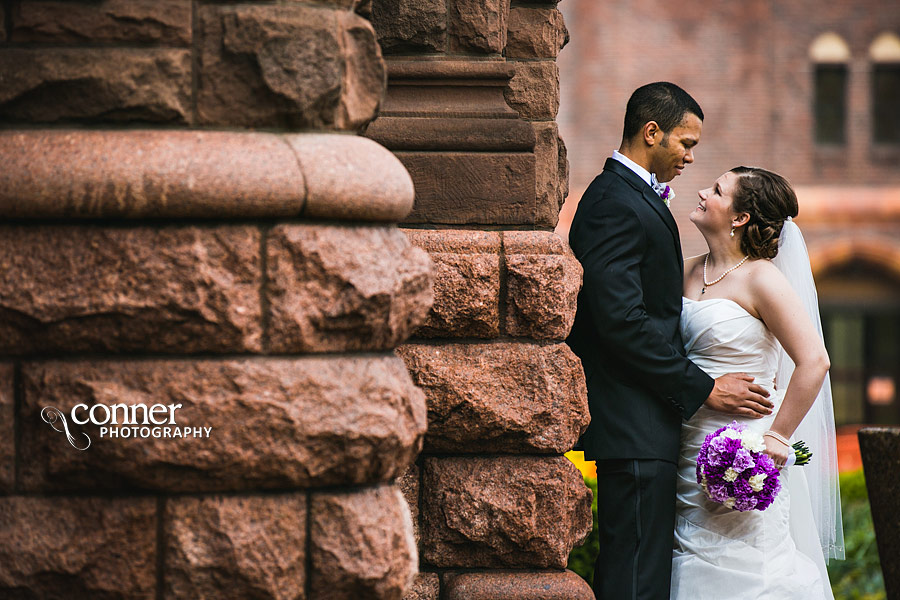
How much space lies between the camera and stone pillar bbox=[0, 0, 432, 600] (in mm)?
2557

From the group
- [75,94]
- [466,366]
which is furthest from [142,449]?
[466,366]

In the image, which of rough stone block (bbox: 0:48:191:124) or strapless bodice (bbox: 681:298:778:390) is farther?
strapless bodice (bbox: 681:298:778:390)

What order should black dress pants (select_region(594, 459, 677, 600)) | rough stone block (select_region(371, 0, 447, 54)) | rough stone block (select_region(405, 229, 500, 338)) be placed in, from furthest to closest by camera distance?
black dress pants (select_region(594, 459, 677, 600)), rough stone block (select_region(371, 0, 447, 54)), rough stone block (select_region(405, 229, 500, 338))

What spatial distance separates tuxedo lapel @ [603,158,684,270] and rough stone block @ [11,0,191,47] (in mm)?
2080

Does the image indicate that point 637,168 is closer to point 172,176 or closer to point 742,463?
point 742,463

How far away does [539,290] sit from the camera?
12.2ft

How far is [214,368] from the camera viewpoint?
2582 millimetres

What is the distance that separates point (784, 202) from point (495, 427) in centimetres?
173

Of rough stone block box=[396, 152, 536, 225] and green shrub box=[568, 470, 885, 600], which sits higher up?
rough stone block box=[396, 152, 536, 225]

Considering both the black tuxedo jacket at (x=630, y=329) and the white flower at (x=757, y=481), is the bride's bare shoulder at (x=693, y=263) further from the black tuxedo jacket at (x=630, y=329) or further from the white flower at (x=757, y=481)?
the white flower at (x=757, y=481)

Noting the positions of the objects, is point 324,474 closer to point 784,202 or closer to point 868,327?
point 784,202

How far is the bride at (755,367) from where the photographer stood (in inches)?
168

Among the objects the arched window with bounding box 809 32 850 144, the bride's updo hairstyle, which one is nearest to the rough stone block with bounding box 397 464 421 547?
the bride's updo hairstyle

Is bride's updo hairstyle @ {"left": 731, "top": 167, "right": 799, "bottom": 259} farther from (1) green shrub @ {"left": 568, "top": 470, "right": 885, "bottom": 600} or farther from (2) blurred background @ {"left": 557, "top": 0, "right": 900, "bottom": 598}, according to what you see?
(2) blurred background @ {"left": 557, "top": 0, "right": 900, "bottom": 598}
